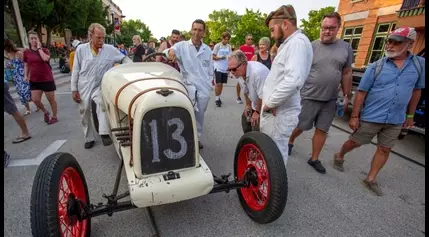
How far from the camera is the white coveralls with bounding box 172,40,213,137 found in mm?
3242

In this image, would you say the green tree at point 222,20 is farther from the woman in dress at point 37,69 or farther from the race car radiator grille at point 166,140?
the race car radiator grille at point 166,140

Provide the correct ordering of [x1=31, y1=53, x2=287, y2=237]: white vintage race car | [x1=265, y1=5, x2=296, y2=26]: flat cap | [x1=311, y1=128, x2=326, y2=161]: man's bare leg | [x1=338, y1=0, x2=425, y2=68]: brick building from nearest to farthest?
[x1=31, y1=53, x2=287, y2=237]: white vintage race car
[x1=265, y1=5, x2=296, y2=26]: flat cap
[x1=311, y1=128, x2=326, y2=161]: man's bare leg
[x1=338, y1=0, x2=425, y2=68]: brick building

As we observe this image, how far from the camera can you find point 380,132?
271cm

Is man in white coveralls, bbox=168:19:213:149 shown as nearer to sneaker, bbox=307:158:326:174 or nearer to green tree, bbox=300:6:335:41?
sneaker, bbox=307:158:326:174

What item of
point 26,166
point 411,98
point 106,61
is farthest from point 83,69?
point 411,98

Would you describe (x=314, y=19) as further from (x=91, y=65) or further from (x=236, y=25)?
(x=91, y=65)

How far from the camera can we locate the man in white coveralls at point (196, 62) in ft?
10.6

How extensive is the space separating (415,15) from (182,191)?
39.5 feet

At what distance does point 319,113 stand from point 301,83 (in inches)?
47.1

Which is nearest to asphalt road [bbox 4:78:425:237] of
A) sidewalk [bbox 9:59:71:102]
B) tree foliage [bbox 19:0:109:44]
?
sidewalk [bbox 9:59:71:102]

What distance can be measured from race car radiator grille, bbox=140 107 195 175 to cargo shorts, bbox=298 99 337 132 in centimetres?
178

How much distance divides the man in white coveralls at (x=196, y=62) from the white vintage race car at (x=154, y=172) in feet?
3.71

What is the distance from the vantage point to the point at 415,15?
9375 millimetres

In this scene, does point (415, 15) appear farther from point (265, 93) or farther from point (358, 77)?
point (265, 93)
